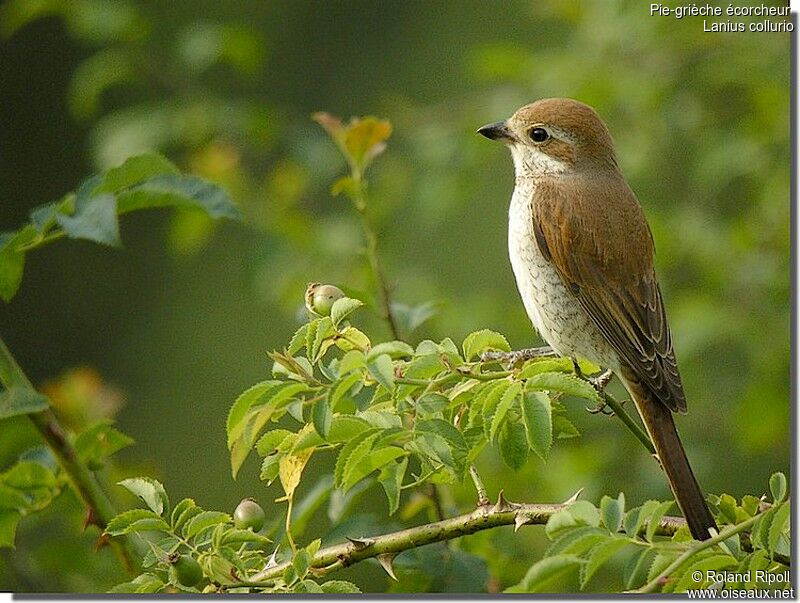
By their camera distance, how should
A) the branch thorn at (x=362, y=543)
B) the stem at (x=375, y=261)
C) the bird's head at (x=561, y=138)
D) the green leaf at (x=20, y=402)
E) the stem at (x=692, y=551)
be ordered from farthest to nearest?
the bird's head at (x=561, y=138) < the stem at (x=375, y=261) < the green leaf at (x=20, y=402) < the branch thorn at (x=362, y=543) < the stem at (x=692, y=551)

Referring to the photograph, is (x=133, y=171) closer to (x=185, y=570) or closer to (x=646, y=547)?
(x=185, y=570)

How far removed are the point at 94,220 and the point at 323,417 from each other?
25.1 inches

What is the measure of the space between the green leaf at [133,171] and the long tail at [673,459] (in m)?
1.10

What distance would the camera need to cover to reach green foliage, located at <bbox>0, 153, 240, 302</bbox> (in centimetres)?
202

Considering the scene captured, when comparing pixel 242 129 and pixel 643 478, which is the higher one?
pixel 242 129

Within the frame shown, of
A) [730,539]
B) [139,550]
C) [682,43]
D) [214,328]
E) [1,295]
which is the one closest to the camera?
[730,539]

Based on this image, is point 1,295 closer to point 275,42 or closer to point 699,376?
point 699,376

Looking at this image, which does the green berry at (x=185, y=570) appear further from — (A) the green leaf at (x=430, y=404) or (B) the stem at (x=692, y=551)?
(B) the stem at (x=692, y=551)

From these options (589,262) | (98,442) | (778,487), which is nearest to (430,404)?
(778,487)

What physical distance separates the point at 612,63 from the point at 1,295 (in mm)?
2195

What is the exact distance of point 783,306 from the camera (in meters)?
3.33

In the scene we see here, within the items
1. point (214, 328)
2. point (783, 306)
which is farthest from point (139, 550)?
point (214, 328)

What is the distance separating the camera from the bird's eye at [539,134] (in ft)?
10.0

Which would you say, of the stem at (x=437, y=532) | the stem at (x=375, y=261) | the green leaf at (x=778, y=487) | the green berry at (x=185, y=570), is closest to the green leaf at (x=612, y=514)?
the stem at (x=437, y=532)
